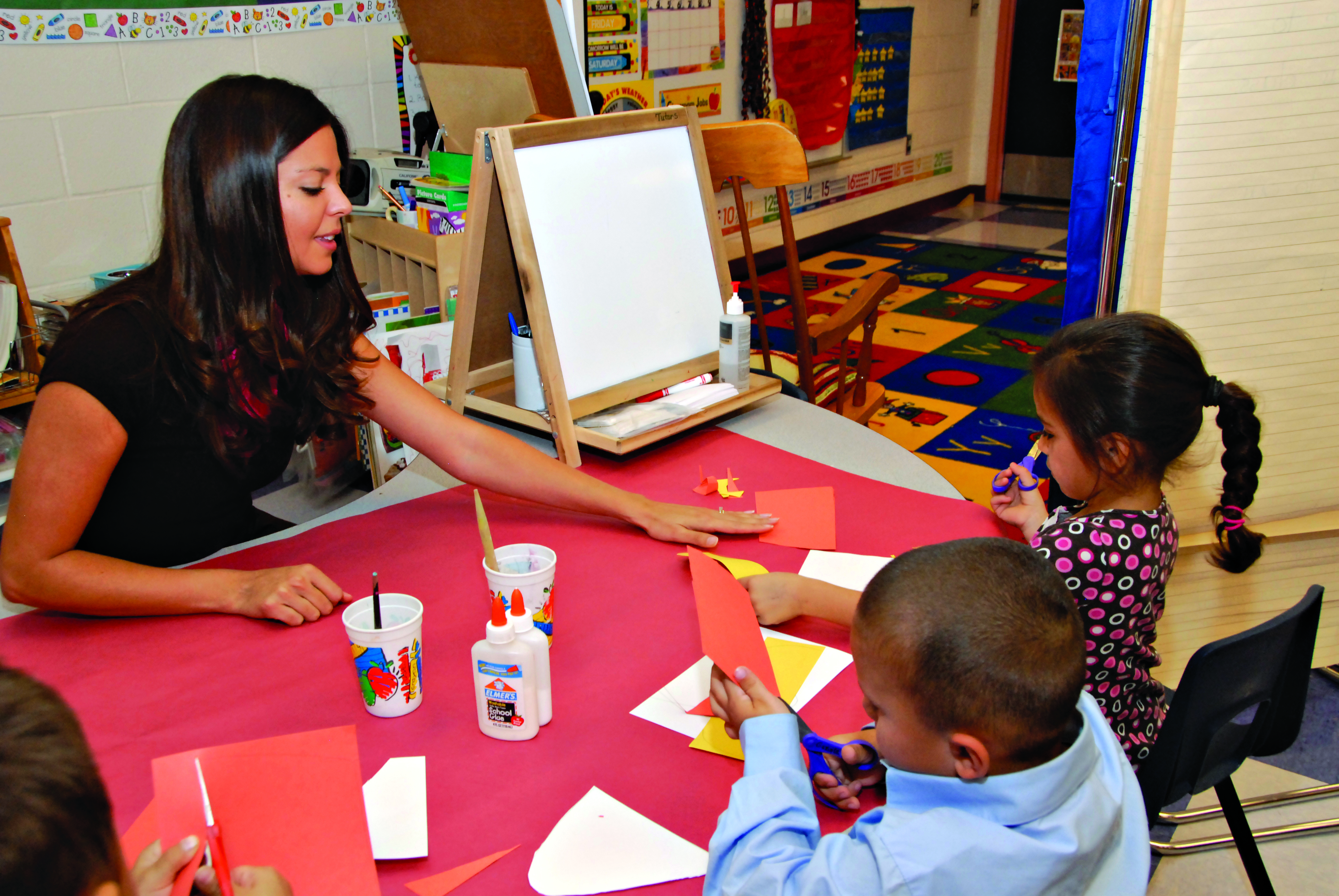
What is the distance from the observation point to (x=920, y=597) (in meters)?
0.79

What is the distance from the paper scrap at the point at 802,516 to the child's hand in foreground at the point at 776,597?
18cm

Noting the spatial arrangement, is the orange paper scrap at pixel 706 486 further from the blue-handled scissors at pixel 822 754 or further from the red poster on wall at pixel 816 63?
the red poster on wall at pixel 816 63

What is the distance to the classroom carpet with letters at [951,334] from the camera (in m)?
3.58

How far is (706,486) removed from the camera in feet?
5.24

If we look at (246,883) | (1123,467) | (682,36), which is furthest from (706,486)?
(682,36)

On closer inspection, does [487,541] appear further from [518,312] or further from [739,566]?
[518,312]

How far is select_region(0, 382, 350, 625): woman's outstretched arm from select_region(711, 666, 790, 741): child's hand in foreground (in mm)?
536

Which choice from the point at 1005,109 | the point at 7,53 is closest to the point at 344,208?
the point at 7,53

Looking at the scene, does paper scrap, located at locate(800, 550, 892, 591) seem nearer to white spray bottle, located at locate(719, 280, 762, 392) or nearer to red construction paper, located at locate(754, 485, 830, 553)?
red construction paper, located at locate(754, 485, 830, 553)

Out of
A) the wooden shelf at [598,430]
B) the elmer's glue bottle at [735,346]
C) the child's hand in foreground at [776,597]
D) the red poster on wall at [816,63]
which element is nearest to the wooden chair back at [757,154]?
the elmer's glue bottle at [735,346]

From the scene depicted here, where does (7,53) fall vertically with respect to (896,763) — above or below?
above

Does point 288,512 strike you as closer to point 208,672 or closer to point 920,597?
point 208,672

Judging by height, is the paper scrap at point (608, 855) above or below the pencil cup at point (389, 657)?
below

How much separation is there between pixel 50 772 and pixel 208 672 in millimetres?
635
